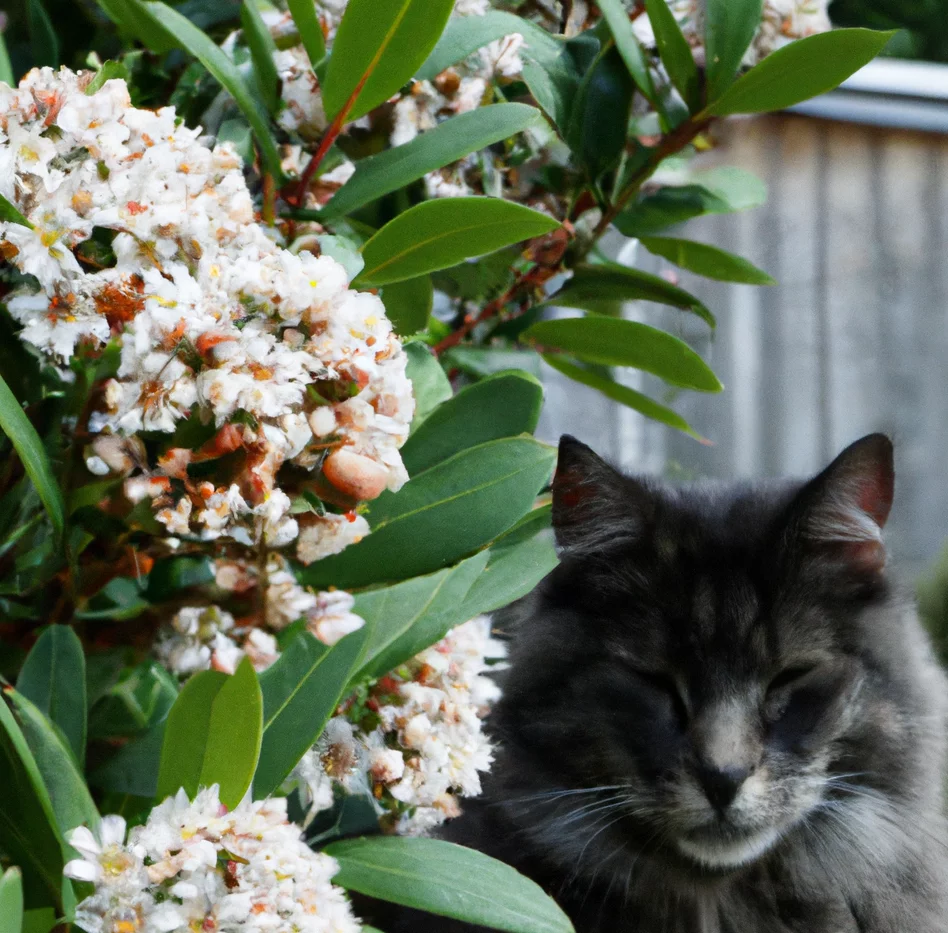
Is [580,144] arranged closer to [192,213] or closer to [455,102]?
[455,102]

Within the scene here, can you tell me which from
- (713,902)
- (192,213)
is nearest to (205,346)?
(192,213)

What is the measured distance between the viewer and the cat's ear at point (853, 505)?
2.99 feet

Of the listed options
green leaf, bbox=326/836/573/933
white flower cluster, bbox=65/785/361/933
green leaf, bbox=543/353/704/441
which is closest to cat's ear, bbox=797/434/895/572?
green leaf, bbox=543/353/704/441

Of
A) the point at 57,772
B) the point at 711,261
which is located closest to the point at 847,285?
the point at 711,261

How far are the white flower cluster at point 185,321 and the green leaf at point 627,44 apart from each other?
363 millimetres

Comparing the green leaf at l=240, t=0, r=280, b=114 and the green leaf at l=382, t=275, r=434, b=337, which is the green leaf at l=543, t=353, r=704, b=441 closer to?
the green leaf at l=382, t=275, r=434, b=337

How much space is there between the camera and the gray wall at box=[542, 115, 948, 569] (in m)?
2.16

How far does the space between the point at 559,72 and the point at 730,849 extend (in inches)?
25.9

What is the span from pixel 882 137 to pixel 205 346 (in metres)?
2.15

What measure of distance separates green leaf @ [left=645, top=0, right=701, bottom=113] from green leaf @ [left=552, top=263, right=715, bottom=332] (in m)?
0.14

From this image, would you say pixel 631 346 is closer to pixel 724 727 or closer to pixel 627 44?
pixel 627 44

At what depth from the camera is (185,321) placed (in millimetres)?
508

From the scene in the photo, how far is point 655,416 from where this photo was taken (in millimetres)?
997

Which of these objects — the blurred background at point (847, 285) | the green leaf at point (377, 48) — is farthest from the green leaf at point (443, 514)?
the blurred background at point (847, 285)
